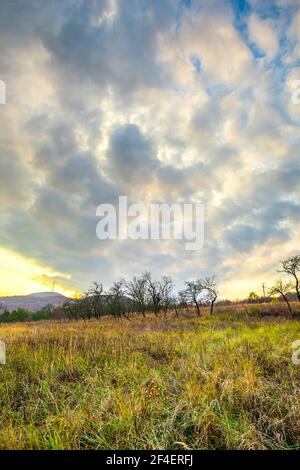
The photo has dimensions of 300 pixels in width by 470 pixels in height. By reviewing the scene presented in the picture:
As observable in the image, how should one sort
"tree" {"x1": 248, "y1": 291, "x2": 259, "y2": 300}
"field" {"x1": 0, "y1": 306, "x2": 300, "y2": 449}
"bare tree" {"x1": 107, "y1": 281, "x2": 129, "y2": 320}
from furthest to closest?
"tree" {"x1": 248, "y1": 291, "x2": 259, "y2": 300} → "bare tree" {"x1": 107, "y1": 281, "x2": 129, "y2": 320} → "field" {"x1": 0, "y1": 306, "x2": 300, "y2": 449}

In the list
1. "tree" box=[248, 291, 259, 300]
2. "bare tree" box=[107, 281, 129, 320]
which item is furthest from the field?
"tree" box=[248, 291, 259, 300]

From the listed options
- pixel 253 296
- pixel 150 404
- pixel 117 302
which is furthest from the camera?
pixel 253 296

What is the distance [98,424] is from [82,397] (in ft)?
4.49

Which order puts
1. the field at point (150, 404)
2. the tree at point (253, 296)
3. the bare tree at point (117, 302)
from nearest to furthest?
1. the field at point (150, 404)
2. the bare tree at point (117, 302)
3. the tree at point (253, 296)

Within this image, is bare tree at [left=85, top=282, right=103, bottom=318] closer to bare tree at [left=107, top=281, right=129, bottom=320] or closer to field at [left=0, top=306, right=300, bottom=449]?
bare tree at [left=107, top=281, right=129, bottom=320]

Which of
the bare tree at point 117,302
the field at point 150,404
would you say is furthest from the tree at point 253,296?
the field at point 150,404

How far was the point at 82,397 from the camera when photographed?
15.2 ft

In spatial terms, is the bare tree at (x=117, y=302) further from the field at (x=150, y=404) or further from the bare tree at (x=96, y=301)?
the field at (x=150, y=404)

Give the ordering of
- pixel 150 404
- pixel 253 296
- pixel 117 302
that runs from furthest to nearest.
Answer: pixel 253 296
pixel 117 302
pixel 150 404

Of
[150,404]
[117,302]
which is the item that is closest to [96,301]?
[117,302]

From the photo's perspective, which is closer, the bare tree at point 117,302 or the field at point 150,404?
the field at point 150,404

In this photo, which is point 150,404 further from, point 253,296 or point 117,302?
point 253,296

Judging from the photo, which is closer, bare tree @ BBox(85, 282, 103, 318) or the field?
the field
